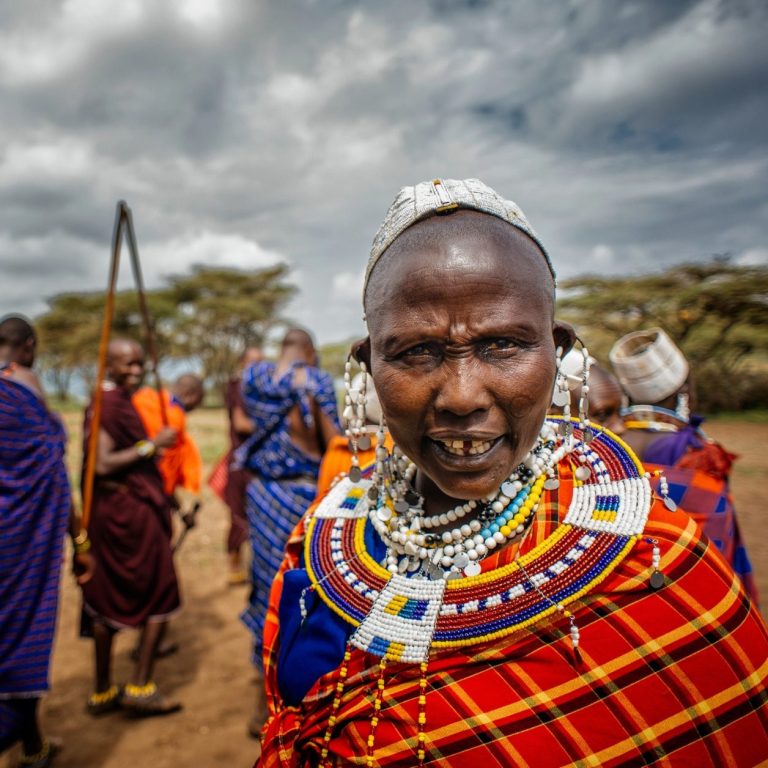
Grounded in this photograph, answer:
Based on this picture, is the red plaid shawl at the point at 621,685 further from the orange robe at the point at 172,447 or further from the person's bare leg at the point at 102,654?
the orange robe at the point at 172,447

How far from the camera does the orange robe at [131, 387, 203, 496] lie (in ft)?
15.4

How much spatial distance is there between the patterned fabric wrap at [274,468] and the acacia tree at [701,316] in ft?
58.2

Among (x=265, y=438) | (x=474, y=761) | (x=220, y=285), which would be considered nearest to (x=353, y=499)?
(x=474, y=761)

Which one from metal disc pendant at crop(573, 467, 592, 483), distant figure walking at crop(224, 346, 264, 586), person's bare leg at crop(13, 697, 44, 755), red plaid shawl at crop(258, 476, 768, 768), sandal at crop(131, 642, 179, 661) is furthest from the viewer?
distant figure walking at crop(224, 346, 264, 586)

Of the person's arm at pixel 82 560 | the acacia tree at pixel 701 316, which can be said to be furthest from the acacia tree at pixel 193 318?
the person's arm at pixel 82 560

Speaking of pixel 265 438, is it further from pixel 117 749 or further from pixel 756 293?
pixel 756 293

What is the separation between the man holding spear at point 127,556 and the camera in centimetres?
385

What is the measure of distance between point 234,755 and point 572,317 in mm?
21422

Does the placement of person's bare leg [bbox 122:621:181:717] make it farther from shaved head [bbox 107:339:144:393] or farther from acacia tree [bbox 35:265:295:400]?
acacia tree [bbox 35:265:295:400]

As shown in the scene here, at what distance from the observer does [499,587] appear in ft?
3.58

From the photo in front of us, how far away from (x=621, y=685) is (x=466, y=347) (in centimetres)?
68

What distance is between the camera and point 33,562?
3.22 m

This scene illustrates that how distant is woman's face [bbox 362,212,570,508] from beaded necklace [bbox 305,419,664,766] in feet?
0.51

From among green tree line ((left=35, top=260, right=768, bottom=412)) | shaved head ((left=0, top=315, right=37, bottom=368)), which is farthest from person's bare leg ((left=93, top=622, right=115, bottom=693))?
green tree line ((left=35, top=260, right=768, bottom=412))
